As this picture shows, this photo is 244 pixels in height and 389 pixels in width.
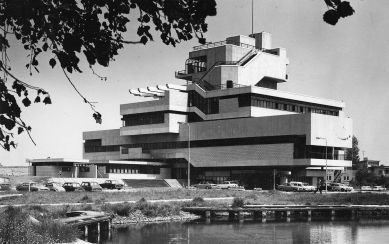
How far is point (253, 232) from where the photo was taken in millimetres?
44781

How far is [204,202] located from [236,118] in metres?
44.4

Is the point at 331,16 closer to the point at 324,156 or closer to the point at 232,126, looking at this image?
the point at 324,156

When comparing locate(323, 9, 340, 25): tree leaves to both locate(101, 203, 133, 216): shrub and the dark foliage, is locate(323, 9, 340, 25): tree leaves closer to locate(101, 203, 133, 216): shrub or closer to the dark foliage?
the dark foliage

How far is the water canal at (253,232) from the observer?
4041 cm

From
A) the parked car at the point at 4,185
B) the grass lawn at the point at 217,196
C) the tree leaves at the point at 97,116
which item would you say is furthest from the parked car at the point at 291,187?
the tree leaves at the point at 97,116

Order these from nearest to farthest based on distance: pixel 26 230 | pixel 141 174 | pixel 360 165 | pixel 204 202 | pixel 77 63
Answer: pixel 77 63, pixel 26 230, pixel 204 202, pixel 141 174, pixel 360 165

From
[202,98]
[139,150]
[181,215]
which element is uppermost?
[202,98]

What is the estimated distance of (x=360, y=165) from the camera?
153250 millimetres

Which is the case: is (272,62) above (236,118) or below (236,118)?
above

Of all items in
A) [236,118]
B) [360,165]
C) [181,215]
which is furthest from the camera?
[360,165]

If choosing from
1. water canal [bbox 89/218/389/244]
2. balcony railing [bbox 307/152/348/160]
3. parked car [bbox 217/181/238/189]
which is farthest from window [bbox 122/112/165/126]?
water canal [bbox 89/218/389/244]

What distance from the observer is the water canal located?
40406mm

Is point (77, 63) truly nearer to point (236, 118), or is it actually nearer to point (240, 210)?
point (240, 210)

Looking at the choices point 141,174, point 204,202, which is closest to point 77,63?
point 204,202
